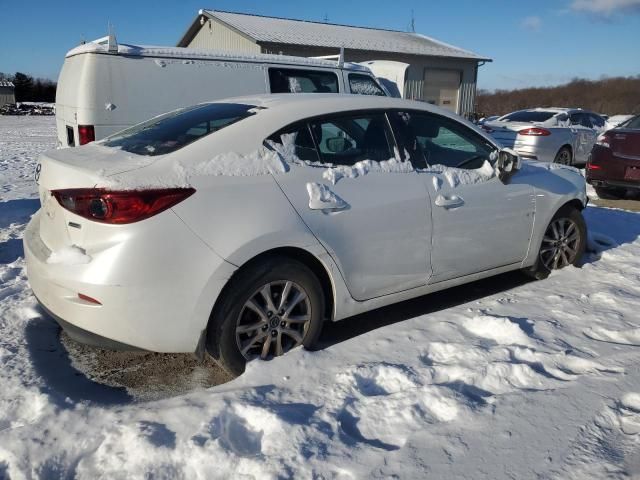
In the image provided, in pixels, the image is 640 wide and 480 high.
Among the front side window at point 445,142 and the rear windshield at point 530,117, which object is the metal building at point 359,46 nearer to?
the rear windshield at point 530,117

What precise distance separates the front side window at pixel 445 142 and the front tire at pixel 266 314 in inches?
49.6

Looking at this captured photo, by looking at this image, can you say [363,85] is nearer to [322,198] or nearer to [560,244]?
[560,244]

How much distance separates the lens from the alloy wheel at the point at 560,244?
15.7 ft

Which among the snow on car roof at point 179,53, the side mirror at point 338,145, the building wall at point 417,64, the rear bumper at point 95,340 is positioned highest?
the building wall at point 417,64

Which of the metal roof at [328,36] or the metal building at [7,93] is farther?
the metal building at [7,93]

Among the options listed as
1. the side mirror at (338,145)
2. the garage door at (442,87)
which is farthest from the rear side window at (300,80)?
the garage door at (442,87)

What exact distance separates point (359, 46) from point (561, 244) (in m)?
18.3

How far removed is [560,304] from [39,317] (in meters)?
3.76

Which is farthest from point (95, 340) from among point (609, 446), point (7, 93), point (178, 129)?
point (7, 93)

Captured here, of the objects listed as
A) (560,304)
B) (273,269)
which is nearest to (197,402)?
(273,269)

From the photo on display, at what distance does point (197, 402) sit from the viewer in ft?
9.27

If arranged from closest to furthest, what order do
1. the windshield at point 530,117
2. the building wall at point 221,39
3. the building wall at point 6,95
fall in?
the windshield at point 530,117 < the building wall at point 221,39 < the building wall at point 6,95

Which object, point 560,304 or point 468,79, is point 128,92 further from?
point 468,79

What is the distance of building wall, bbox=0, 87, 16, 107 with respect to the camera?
40750 mm
